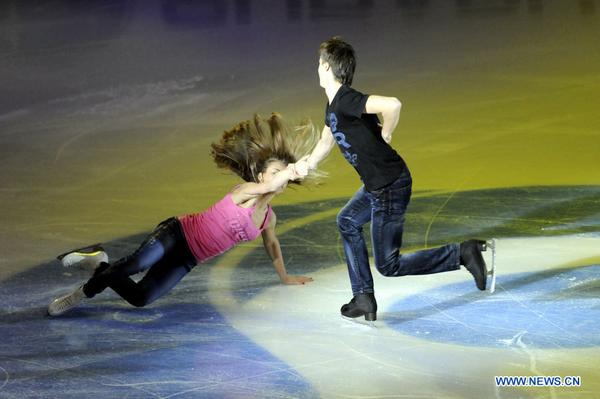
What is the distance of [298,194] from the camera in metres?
9.33

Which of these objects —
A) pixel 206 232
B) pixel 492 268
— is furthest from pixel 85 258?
pixel 492 268

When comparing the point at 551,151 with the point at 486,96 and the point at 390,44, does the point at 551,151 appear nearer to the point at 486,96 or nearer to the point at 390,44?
the point at 486,96

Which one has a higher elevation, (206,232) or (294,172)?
(294,172)

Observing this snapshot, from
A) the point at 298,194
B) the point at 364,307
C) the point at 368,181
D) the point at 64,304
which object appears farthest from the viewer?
the point at 298,194

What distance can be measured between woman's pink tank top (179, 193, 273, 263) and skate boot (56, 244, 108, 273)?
53 centimetres

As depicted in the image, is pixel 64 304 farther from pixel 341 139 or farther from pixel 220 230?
pixel 341 139

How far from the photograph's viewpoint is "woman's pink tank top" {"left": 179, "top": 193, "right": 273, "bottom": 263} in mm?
6496

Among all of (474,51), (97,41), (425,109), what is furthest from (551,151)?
(97,41)

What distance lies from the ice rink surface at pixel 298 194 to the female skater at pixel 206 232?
0.23m

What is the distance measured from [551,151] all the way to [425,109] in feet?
5.82

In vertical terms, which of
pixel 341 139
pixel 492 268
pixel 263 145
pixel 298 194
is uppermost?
pixel 341 139

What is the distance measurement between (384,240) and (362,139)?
0.58 m

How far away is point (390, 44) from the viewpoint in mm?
14609

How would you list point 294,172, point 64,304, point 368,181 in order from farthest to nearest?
point 64,304 → point 294,172 → point 368,181
